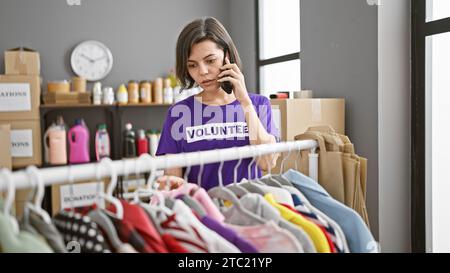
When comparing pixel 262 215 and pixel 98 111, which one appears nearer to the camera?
pixel 262 215

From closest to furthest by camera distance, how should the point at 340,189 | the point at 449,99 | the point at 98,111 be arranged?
the point at 340,189 → the point at 449,99 → the point at 98,111

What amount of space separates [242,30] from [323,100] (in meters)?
1.84

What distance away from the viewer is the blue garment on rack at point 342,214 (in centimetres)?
99

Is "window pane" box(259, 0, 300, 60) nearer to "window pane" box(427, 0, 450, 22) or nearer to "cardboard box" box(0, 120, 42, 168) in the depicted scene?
"window pane" box(427, 0, 450, 22)

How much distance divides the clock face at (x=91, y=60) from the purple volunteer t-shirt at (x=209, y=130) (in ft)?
7.26

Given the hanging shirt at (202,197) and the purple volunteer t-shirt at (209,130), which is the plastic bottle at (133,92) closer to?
the purple volunteer t-shirt at (209,130)

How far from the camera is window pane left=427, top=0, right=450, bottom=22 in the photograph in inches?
86.8

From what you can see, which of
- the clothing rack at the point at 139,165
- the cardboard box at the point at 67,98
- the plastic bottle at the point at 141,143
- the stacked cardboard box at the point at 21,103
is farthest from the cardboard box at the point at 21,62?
the clothing rack at the point at 139,165

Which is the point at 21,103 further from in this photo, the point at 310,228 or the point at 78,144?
the point at 310,228

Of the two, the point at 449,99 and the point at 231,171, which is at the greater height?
the point at 449,99

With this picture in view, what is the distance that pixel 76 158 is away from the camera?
→ 3.32m
